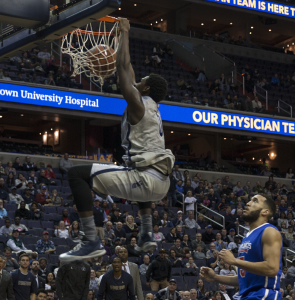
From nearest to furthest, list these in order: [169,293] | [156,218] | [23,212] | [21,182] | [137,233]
A: [169,293], [137,233], [23,212], [156,218], [21,182]

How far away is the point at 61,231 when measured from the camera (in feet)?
44.2

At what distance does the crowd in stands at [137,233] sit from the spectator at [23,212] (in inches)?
1.0

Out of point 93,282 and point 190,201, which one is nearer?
point 93,282

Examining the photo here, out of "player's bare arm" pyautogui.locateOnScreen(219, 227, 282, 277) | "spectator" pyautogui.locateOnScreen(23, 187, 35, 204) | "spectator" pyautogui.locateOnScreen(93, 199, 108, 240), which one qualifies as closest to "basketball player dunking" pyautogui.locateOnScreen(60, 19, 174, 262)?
"player's bare arm" pyautogui.locateOnScreen(219, 227, 282, 277)

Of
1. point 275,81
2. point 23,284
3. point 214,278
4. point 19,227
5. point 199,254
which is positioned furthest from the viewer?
point 275,81

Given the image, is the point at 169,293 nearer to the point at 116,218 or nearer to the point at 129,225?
the point at 129,225

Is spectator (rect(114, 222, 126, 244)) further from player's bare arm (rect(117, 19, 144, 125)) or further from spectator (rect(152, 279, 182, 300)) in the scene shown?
player's bare arm (rect(117, 19, 144, 125))

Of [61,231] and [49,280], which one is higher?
[61,231]

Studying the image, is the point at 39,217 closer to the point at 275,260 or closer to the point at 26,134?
the point at 275,260

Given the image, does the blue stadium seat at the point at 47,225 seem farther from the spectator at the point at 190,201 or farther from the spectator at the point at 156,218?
the spectator at the point at 190,201

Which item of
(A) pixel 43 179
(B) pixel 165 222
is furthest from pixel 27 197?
(B) pixel 165 222

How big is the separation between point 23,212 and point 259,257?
33.9ft

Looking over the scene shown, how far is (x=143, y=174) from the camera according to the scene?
4.34 metres

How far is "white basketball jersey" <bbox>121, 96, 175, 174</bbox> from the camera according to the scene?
4336 millimetres
